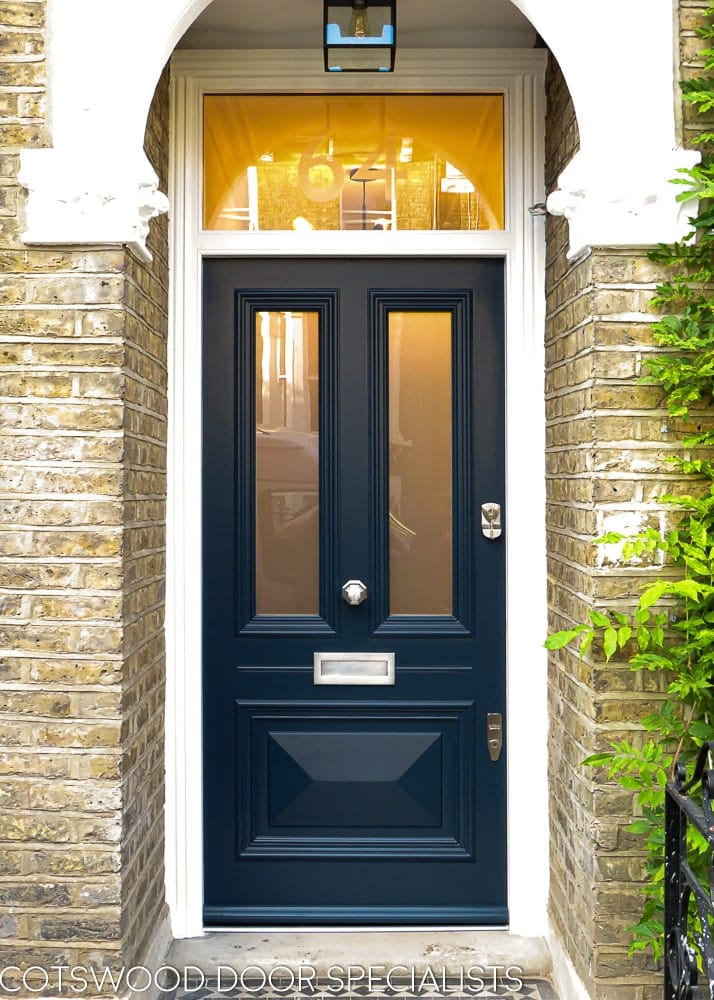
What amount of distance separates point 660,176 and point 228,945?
108 inches

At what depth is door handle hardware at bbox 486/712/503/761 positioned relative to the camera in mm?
3164

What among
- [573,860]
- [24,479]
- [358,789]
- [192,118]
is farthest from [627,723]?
[192,118]

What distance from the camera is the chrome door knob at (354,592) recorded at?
10.4ft

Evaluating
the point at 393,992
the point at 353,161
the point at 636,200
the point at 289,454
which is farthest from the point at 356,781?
the point at 353,161

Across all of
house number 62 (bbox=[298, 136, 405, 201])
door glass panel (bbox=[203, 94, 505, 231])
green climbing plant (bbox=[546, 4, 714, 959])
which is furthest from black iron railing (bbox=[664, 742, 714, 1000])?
house number 62 (bbox=[298, 136, 405, 201])

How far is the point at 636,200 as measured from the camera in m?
2.42

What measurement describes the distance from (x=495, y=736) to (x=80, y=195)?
2180 millimetres

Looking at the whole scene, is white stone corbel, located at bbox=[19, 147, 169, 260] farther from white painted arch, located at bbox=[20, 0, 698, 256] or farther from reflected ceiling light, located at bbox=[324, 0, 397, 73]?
reflected ceiling light, located at bbox=[324, 0, 397, 73]

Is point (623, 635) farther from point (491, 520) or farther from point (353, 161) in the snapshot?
point (353, 161)

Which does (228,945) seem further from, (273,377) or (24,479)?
(273,377)

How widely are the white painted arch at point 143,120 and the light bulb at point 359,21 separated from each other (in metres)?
0.59

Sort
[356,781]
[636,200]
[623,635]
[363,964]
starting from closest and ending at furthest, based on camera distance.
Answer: [623,635] < [636,200] < [363,964] < [356,781]

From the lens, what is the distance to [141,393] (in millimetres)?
2713

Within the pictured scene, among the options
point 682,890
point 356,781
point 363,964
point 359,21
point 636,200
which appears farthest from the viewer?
point 356,781
